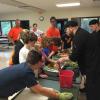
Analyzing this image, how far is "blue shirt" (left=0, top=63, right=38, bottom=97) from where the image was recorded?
64.9 inches

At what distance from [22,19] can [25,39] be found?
9.54m

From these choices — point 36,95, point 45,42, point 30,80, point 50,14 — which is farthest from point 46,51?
point 50,14

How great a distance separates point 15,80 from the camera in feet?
5.42

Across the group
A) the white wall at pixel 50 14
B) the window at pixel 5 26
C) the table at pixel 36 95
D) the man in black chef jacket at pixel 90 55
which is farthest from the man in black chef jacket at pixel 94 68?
the window at pixel 5 26

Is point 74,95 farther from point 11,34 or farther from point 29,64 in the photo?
point 11,34

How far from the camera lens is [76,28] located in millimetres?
2707

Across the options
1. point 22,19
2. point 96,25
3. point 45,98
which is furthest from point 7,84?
point 22,19

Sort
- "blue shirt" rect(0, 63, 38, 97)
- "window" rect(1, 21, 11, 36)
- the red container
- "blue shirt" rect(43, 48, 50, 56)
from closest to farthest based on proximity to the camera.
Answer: "blue shirt" rect(0, 63, 38, 97) → the red container → "blue shirt" rect(43, 48, 50, 56) → "window" rect(1, 21, 11, 36)

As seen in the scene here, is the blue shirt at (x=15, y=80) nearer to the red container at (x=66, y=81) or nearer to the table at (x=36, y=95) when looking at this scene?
the table at (x=36, y=95)

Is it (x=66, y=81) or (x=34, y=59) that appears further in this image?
(x=66, y=81)

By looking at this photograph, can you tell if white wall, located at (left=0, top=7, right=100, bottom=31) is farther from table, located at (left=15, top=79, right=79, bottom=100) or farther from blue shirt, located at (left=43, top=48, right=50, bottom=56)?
table, located at (left=15, top=79, right=79, bottom=100)

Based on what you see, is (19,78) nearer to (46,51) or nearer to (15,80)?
(15,80)

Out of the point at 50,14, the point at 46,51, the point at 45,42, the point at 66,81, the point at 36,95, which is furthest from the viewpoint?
the point at 50,14

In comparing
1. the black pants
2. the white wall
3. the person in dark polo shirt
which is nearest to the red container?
the person in dark polo shirt
